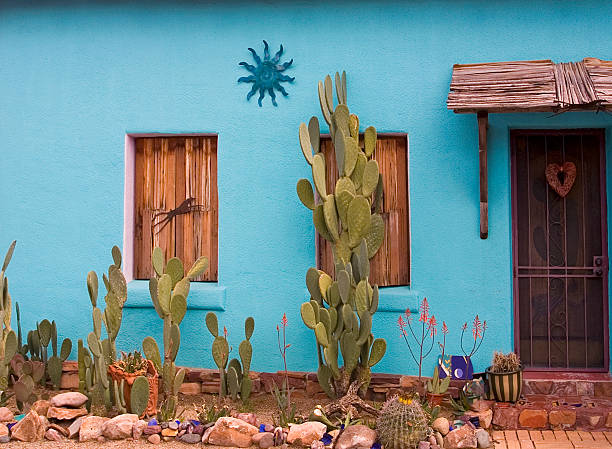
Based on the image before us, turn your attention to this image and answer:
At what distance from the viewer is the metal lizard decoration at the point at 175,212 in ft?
20.8

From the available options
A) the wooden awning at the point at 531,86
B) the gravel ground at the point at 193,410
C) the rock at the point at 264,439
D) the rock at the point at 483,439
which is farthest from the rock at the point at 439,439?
the wooden awning at the point at 531,86

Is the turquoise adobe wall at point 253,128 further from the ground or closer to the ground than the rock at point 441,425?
further from the ground

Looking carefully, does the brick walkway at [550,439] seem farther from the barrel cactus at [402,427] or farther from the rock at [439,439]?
the barrel cactus at [402,427]

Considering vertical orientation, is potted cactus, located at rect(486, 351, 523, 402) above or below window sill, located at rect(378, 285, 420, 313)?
below

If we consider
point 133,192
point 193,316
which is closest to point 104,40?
point 133,192

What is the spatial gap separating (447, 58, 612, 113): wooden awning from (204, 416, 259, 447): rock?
290 centimetres

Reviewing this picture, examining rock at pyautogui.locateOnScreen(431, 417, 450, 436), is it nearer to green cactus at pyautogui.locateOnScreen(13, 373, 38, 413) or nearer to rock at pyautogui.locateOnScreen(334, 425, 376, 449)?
rock at pyautogui.locateOnScreen(334, 425, 376, 449)

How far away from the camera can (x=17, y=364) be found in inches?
229

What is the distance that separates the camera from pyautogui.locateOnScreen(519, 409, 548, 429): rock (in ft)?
17.0

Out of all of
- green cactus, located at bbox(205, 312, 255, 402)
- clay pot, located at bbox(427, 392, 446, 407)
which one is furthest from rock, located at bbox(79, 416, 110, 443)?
clay pot, located at bbox(427, 392, 446, 407)

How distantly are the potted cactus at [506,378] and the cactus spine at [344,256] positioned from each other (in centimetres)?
94

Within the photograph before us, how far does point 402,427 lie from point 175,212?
2.92 metres

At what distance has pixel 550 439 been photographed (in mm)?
5004

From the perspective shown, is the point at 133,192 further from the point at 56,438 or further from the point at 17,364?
the point at 56,438
